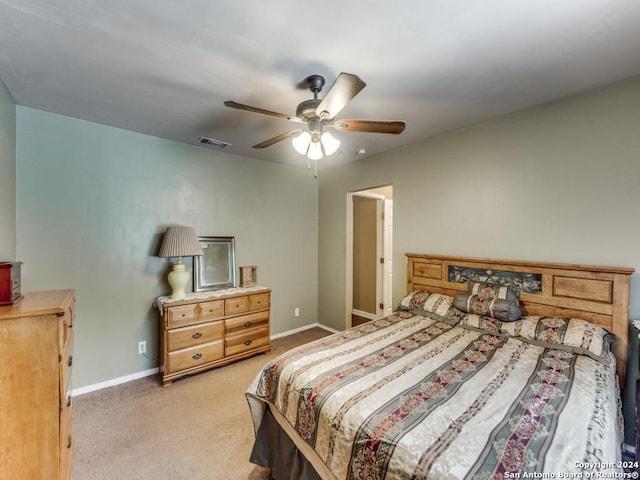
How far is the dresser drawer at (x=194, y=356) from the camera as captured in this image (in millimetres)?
2701

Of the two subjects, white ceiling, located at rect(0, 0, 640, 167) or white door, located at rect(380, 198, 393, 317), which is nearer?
white ceiling, located at rect(0, 0, 640, 167)

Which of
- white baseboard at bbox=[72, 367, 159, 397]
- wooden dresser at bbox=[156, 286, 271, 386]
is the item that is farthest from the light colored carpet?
wooden dresser at bbox=[156, 286, 271, 386]

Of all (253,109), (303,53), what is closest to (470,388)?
(253,109)

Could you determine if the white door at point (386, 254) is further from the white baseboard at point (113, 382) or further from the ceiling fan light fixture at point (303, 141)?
the white baseboard at point (113, 382)

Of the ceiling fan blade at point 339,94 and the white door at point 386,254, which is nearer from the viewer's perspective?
the ceiling fan blade at point 339,94

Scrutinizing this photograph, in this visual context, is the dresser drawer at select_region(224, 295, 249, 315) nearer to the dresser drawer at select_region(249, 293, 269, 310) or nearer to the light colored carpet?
the dresser drawer at select_region(249, 293, 269, 310)

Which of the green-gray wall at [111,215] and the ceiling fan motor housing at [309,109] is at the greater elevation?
the ceiling fan motor housing at [309,109]

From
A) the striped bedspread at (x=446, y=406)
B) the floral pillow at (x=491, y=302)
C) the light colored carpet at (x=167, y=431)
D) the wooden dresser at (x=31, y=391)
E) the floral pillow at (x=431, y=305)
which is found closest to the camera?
the striped bedspread at (x=446, y=406)

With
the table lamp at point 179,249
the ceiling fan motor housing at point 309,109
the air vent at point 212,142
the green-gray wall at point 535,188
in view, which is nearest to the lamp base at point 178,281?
the table lamp at point 179,249

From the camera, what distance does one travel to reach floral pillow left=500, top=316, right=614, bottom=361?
1773mm

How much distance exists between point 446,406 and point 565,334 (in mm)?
1286

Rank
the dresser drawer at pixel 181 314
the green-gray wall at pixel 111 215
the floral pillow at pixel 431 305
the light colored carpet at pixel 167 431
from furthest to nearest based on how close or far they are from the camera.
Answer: the dresser drawer at pixel 181 314
the floral pillow at pixel 431 305
the green-gray wall at pixel 111 215
the light colored carpet at pixel 167 431

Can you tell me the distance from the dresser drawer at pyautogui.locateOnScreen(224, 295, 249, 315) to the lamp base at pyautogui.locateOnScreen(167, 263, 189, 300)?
45 centimetres

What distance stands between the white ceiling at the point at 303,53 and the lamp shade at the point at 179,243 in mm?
1098
